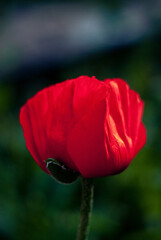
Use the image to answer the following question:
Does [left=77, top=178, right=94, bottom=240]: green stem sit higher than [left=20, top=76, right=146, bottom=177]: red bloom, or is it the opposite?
[left=20, top=76, right=146, bottom=177]: red bloom

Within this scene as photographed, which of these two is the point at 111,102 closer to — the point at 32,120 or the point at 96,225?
the point at 32,120

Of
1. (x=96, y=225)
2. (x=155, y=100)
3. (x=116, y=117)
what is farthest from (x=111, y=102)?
(x=155, y=100)

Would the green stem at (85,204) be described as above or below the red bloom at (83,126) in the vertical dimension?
below

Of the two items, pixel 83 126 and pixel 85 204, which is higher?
pixel 83 126

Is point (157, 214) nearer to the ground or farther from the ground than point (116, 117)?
nearer to the ground
